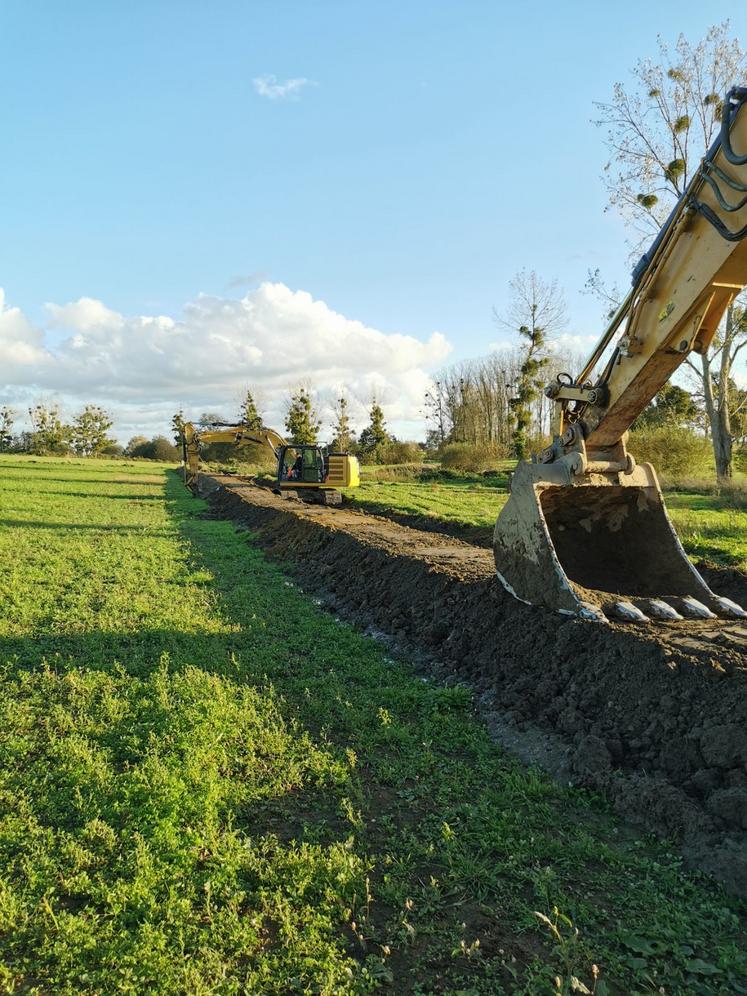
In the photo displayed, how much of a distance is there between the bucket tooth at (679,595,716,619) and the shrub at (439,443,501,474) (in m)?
33.0

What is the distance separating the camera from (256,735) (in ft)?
15.9

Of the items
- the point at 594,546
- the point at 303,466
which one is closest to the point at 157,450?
the point at 303,466

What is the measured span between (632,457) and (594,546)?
45.8 inches

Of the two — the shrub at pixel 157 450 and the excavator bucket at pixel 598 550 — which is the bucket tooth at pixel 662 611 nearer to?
the excavator bucket at pixel 598 550

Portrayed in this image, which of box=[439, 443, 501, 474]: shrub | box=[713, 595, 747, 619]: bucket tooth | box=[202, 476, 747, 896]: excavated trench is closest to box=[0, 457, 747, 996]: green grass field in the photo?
box=[202, 476, 747, 896]: excavated trench

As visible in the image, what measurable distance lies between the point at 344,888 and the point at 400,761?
4.56ft

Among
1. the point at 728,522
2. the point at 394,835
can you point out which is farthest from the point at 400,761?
the point at 728,522

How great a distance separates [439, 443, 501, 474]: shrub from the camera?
40.3m

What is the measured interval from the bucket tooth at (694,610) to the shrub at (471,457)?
Result: 3300 centimetres

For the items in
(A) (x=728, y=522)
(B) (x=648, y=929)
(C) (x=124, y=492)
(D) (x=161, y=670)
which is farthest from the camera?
(C) (x=124, y=492)

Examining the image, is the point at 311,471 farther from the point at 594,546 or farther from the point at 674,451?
the point at 674,451

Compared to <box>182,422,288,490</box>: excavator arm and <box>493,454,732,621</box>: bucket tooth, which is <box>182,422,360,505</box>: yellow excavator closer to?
<box>182,422,288,490</box>: excavator arm

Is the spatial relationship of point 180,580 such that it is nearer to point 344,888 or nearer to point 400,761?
point 400,761

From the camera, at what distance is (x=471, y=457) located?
41438 millimetres
